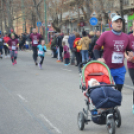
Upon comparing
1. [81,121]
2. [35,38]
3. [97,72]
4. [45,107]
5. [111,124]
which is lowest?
[45,107]

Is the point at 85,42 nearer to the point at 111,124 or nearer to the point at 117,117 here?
the point at 117,117

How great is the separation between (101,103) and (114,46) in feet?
4.45

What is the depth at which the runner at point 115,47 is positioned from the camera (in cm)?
591

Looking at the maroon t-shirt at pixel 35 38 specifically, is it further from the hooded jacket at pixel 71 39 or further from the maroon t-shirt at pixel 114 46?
the maroon t-shirt at pixel 114 46

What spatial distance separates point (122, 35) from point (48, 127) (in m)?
2.12

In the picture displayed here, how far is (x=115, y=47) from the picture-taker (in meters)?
5.95

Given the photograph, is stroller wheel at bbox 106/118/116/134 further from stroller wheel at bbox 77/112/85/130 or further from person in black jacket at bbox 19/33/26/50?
person in black jacket at bbox 19/33/26/50

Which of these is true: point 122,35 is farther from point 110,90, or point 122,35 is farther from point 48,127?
point 48,127

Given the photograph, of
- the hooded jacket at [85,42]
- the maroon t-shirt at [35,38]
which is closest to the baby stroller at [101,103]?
the hooded jacket at [85,42]

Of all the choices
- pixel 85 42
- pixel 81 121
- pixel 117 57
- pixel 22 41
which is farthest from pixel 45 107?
pixel 22 41

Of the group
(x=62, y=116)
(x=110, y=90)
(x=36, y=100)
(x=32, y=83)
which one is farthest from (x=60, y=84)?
(x=110, y=90)

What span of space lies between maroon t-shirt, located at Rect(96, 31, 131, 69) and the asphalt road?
3.76ft

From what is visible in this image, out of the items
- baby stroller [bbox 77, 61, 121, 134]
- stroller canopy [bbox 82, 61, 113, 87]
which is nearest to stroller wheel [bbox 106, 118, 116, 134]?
baby stroller [bbox 77, 61, 121, 134]

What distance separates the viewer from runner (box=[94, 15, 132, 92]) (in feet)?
19.4
